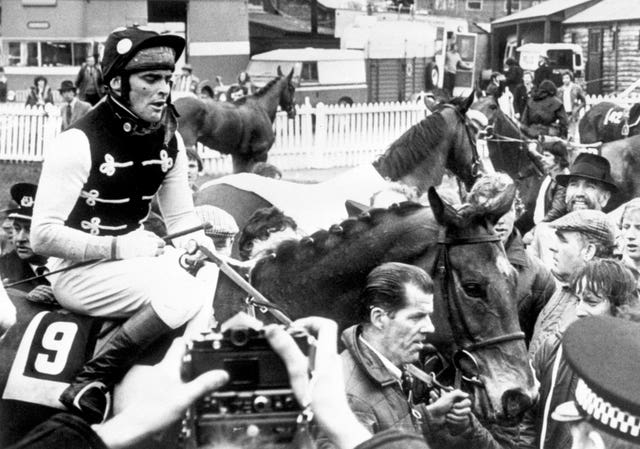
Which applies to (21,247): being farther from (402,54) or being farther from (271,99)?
(402,54)

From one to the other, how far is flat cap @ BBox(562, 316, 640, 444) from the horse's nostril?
2.31 metres

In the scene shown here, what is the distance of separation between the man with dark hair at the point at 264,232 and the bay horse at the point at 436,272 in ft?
3.15

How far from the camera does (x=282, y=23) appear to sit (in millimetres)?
39406

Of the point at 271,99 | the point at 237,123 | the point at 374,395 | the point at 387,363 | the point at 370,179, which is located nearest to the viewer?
the point at 374,395

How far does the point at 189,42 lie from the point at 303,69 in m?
4.15

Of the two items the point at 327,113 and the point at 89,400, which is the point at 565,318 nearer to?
the point at 89,400

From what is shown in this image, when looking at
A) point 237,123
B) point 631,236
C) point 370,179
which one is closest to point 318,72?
point 237,123

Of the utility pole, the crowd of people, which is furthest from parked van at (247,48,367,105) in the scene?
the crowd of people

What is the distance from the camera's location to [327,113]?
23500mm

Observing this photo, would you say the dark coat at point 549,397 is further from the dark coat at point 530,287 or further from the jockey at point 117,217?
the jockey at point 117,217

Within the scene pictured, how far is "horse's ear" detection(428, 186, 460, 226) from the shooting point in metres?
5.21

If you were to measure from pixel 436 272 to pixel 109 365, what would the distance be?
1.60 m

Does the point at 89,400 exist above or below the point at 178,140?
below

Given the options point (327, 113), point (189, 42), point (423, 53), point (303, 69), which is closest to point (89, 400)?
point (327, 113)
